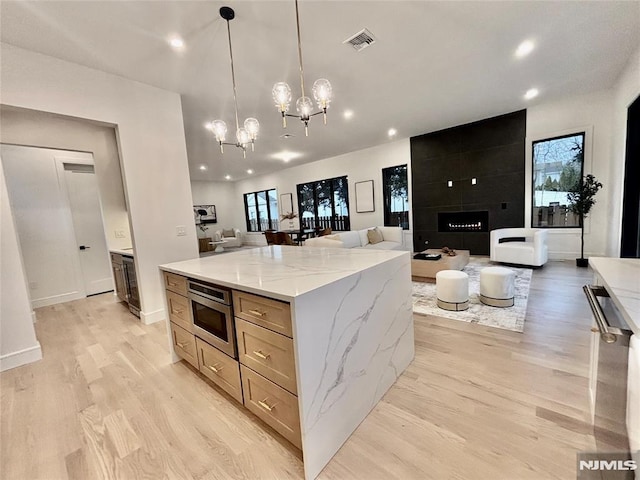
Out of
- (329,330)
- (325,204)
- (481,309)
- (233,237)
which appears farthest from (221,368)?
(233,237)

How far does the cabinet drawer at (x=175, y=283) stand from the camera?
1.98 metres

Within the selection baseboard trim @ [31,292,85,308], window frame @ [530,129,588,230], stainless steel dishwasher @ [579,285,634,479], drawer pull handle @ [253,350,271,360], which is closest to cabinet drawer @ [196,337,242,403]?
drawer pull handle @ [253,350,271,360]

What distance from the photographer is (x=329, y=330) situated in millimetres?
1293

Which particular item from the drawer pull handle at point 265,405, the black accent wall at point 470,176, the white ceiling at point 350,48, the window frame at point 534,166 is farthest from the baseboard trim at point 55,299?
the window frame at point 534,166

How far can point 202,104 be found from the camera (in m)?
3.87

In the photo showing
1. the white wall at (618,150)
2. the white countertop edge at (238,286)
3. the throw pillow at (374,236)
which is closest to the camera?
the white countertop edge at (238,286)

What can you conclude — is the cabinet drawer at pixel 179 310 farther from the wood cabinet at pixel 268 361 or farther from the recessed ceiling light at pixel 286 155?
the recessed ceiling light at pixel 286 155

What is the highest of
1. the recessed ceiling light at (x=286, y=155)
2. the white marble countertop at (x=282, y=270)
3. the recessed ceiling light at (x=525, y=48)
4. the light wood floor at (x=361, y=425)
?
the recessed ceiling light at (x=286, y=155)

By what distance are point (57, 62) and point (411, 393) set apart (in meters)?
4.49

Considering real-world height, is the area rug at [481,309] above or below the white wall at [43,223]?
below

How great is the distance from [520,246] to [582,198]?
1251 millimetres

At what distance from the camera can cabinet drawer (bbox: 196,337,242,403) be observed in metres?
1.60

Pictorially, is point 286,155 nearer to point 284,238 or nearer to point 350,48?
point 284,238

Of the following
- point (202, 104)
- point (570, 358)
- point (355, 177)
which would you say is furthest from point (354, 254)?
point (355, 177)
